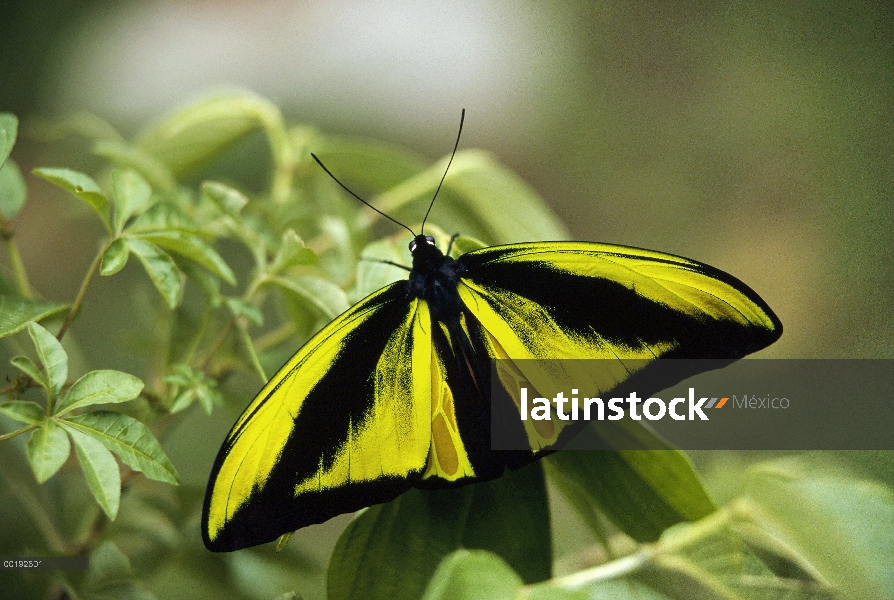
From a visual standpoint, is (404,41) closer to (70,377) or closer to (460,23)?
(460,23)

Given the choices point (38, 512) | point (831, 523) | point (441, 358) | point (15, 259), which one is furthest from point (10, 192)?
point (831, 523)

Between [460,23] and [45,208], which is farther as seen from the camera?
[45,208]

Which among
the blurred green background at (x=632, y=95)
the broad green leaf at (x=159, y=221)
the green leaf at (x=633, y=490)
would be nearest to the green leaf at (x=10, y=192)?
the broad green leaf at (x=159, y=221)

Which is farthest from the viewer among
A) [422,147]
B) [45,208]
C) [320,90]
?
[422,147]

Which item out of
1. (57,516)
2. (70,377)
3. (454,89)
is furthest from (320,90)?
(57,516)

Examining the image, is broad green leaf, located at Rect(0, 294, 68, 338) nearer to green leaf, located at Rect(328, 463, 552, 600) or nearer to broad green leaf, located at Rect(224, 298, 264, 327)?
broad green leaf, located at Rect(224, 298, 264, 327)

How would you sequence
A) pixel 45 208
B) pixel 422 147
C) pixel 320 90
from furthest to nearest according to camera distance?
pixel 422 147, pixel 45 208, pixel 320 90
